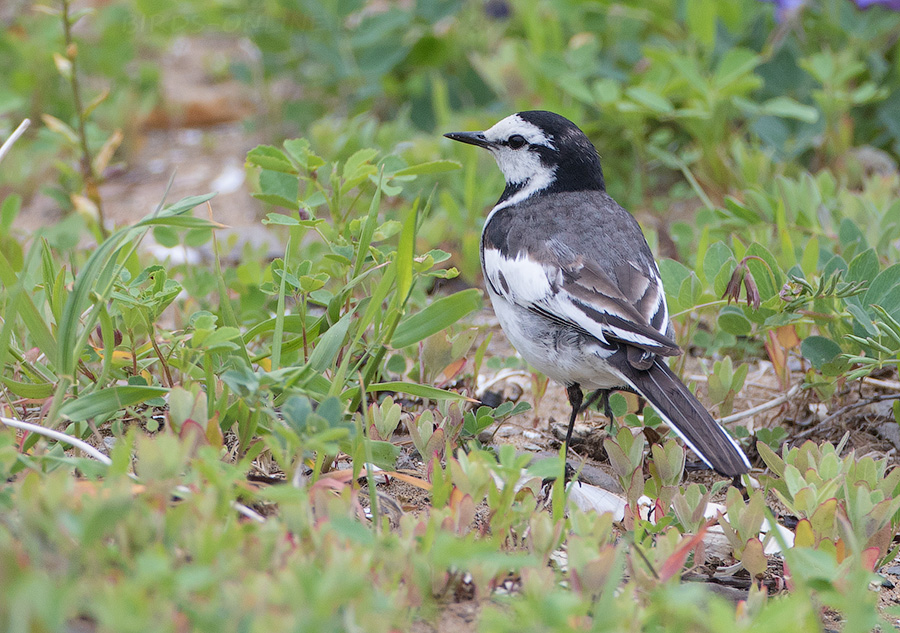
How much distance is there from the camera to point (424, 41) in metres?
7.15

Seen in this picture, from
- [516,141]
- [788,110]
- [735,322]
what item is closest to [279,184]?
[516,141]

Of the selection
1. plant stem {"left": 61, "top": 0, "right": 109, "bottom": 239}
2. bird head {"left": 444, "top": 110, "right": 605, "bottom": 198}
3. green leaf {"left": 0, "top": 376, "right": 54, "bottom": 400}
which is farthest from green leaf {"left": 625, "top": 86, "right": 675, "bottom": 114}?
green leaf {"left": 0, "top": 376, "right": 54, "bottom": 400}

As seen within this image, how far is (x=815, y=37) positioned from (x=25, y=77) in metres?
5.79

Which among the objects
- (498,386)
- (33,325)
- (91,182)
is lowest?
(498,386)

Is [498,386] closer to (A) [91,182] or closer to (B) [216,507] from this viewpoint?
(B) [216,507]

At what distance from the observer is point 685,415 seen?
123 inches

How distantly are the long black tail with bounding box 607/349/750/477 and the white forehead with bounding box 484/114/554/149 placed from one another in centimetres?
150

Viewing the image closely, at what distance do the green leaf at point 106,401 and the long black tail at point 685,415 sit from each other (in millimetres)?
1618

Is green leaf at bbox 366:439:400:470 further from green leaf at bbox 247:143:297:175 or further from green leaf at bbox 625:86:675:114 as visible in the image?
green leaf at bbox 625:86:675:114

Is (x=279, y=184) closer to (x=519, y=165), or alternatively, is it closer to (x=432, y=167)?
(x=432, y=167)

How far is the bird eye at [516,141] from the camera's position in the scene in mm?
4578

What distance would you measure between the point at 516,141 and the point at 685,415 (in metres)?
1.98

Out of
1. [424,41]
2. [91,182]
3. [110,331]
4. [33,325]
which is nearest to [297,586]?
[110,331]

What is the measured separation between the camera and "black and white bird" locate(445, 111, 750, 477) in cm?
322
